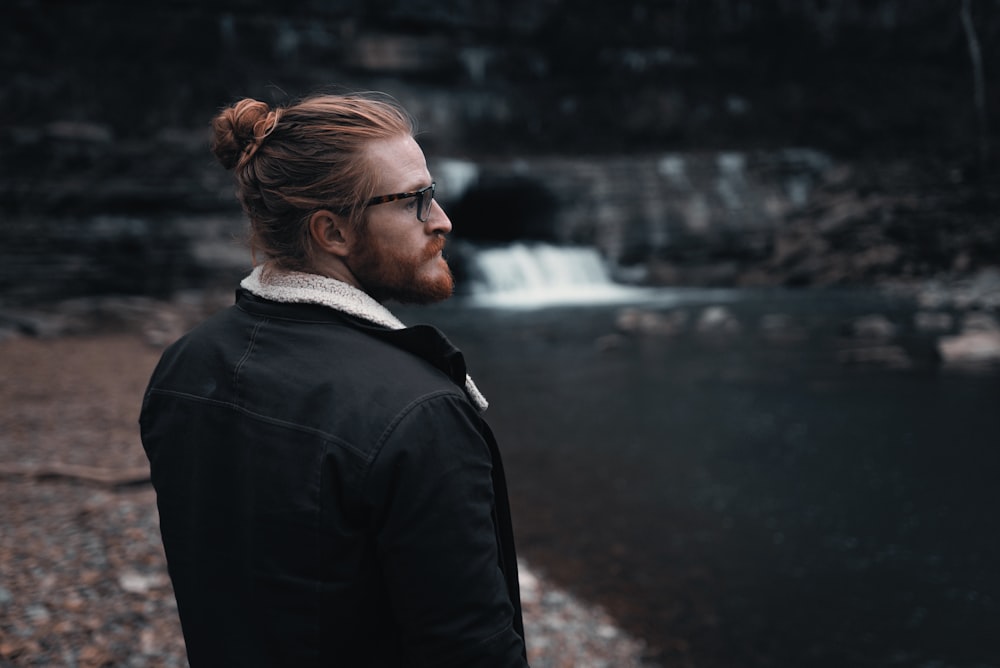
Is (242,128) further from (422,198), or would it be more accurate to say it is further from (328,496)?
(328,496)

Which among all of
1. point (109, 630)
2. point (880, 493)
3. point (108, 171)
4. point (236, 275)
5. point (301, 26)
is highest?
point (301, 26)

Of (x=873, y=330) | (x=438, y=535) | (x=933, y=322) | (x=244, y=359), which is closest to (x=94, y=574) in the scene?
(x=244, y=359)

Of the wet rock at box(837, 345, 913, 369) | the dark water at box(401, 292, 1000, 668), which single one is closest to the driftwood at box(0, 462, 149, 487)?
the dark water at box(401, 292, 1000, 668)

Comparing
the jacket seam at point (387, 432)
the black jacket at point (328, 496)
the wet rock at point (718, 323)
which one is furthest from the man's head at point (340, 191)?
the wet rock at point (718, 323)

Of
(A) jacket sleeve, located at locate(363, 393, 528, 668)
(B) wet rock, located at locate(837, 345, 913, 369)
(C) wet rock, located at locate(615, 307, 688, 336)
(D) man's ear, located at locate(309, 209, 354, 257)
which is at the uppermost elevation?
(D) man's ear, located at locate(309, 209, 354, 257)

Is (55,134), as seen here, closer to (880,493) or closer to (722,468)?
(722,468)

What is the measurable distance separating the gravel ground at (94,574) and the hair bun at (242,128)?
2.60m

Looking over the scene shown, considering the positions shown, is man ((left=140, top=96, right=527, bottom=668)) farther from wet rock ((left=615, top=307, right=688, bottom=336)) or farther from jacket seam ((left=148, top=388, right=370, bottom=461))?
wet rock ((left=615, top=307, right=688, bottom=336))

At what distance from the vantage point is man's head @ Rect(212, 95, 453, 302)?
1423 millimetres

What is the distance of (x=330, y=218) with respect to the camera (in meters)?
1.46

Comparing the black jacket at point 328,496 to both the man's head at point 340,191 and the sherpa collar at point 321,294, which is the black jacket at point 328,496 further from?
the man's head at point 340,191

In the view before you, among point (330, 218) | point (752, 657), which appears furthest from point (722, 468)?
point (330, 218)

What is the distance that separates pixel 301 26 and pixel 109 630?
3086 cm

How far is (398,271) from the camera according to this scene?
1.54 meters
